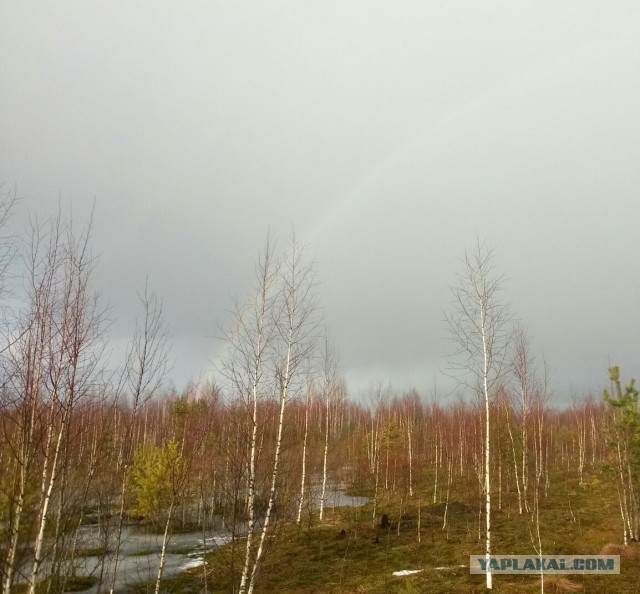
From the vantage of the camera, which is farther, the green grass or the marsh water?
the marsh water

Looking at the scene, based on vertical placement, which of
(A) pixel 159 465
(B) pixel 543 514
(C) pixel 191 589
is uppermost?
(A) pixel 159 465

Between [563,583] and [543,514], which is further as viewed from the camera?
[543,514]

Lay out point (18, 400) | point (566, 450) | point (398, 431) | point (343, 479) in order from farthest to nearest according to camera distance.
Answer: point (566, 450) → point (343, 479) → point (398, 431) → point (18, 400)

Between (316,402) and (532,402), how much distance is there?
2789 cm

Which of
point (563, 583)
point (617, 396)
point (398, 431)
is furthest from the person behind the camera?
point (398, 431)

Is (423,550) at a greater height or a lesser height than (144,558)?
greater

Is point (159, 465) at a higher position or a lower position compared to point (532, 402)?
lower

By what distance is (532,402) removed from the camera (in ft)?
77.4

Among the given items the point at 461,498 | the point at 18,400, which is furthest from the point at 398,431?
the point at 18,400

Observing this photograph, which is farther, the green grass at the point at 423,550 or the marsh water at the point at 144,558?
the marsh water at the point at 144,558

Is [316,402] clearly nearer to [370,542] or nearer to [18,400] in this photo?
[370,542]

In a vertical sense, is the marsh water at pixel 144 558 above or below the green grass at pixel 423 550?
below

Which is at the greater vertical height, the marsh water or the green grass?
the green grass

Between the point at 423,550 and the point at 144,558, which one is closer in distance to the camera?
the point at 423,550
